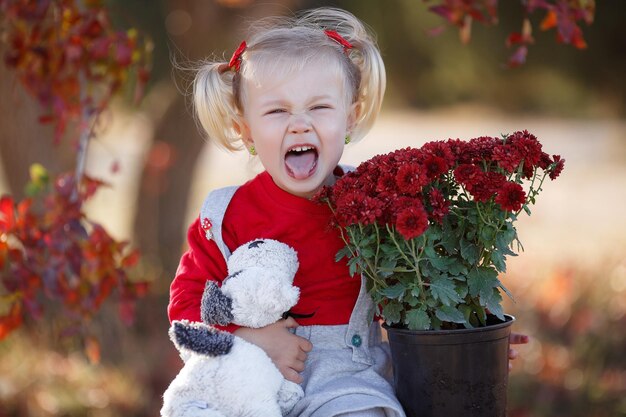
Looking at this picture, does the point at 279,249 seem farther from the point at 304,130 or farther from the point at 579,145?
the point at 579,145

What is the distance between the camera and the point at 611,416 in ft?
13.4

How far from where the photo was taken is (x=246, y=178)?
11.6ft

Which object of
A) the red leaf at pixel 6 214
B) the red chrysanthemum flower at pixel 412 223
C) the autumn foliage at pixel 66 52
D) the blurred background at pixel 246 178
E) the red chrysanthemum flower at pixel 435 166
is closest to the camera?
the red chrysanthemum flower at pixel 412 223

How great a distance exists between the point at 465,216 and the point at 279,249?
0.44 metres

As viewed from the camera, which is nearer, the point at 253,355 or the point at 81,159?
the point at 253,355

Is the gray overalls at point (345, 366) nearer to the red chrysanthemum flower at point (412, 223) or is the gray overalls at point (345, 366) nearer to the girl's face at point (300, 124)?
the girl's face at point (300, 124)

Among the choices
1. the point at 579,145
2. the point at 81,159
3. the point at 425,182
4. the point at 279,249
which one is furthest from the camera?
the point at 579,145

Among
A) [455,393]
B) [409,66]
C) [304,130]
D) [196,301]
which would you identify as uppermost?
[409,66]

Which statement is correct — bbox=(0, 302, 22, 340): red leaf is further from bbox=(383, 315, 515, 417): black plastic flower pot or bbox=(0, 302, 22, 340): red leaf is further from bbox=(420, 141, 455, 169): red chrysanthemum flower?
bbox=(420, 141, 455, 169): red chrysanthemum flower

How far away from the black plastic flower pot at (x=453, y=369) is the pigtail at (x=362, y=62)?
0.69 metres

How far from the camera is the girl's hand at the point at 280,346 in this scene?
2051mm

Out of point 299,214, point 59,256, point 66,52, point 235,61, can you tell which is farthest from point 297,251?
point 66,52

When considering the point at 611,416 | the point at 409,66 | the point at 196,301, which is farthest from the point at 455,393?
the point at 409,66

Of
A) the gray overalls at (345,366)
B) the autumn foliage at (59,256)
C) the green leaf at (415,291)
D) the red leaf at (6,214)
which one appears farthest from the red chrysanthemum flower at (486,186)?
the red leaf at (6,214)
